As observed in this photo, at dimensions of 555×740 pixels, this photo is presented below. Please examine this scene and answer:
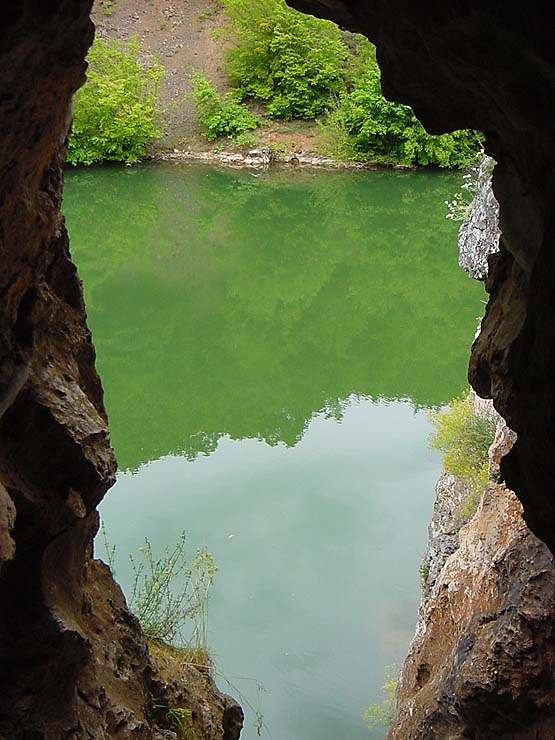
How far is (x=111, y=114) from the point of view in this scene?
95.4 ft

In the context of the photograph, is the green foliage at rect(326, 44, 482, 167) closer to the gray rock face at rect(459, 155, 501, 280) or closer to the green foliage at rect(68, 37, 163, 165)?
the green foliage at rect(68, 37, 163, 165)

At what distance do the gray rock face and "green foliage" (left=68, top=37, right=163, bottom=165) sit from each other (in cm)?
2129

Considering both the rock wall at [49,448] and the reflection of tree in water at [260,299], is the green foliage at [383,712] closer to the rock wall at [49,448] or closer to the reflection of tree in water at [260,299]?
the rock wall at [49,448]

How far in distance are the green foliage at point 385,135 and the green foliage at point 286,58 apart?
1454 millimetres

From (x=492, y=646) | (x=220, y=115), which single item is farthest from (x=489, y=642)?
(x=220, y=115)

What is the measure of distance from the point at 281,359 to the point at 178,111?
64.6 feet

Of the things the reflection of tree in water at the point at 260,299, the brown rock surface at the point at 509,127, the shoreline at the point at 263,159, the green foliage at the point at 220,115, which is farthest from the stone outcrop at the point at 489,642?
the green foliage at the point at 220,115

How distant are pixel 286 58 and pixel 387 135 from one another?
16.8 ft

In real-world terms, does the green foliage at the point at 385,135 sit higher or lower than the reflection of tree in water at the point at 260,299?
higher

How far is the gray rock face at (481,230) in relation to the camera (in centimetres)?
904

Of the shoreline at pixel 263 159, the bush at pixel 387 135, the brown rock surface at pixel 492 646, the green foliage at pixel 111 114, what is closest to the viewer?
the brown rock surface at pixel 492 646

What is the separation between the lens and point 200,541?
406 inches

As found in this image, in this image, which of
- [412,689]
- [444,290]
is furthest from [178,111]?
[412,689]

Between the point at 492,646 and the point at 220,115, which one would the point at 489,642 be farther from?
the point at 220,115
